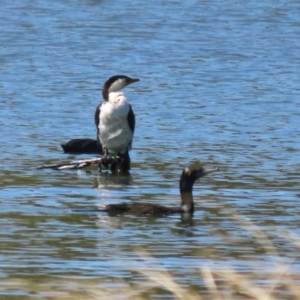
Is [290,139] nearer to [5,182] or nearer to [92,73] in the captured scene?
[5,182]

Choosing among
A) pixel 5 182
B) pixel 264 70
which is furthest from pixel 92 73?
pixel 5 182

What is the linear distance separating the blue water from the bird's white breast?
1.10 ft

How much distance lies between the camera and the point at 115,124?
1683cm

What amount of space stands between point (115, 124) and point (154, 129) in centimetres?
310

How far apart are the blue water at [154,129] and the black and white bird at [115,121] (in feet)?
1.05

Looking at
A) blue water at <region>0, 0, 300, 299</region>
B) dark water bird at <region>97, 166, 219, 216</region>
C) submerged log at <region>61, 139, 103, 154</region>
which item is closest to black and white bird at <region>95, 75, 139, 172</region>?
blue water at <region>0, 0, 300, 299</region>

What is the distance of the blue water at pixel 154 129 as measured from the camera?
36.8 ft

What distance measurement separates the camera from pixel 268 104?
22.3 meters

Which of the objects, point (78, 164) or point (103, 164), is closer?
point (78, 164)

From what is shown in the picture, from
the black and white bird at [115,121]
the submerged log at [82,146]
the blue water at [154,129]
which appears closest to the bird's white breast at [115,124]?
the black and white bird at [115,121]

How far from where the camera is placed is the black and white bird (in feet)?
54.8

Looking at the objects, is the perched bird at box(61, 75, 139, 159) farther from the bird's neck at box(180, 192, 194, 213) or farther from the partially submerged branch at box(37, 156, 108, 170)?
the bird's neck at box(180, 192, 194, 213)

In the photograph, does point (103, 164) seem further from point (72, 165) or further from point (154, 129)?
point (154, 129)

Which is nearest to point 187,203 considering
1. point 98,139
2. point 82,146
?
point 98,139
